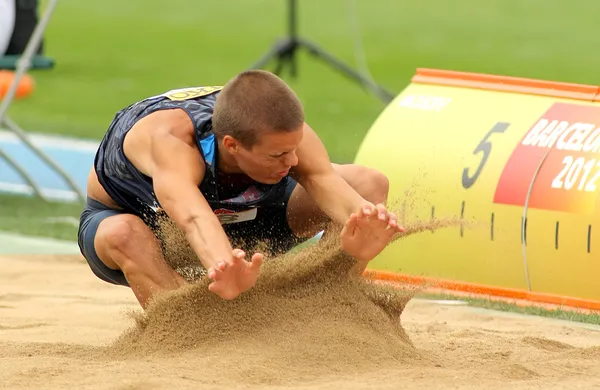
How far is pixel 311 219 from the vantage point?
524 centimetres

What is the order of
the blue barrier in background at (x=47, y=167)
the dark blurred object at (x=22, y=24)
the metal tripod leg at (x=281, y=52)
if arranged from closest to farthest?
the dark blurred object at (x=22, y=24) < the blue barrier in background at (x=47, y=167) < the metal tripod leg at (x=281, y=52)

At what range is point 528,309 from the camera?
611 centimetres

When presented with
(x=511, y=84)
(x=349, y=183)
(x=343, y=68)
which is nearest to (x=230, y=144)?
(x=349, y=183)

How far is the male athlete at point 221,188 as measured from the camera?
14.7 ft

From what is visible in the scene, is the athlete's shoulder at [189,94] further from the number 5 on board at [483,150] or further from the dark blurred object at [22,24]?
the dark blurred object at [22,24]

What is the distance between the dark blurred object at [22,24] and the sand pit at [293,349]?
10.7ft

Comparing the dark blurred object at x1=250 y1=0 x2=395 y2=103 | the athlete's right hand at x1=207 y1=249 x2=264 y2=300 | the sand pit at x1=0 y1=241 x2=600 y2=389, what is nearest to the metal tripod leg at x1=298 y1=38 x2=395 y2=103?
the dark blurred object at x1=250 y1=0 x2=395 y2=103

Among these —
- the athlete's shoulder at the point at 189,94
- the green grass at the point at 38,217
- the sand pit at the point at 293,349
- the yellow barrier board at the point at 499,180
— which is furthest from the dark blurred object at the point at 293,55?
the athlete's shoulder at the point at 189,94

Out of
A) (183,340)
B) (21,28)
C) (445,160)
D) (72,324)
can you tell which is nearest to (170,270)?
(183,340)

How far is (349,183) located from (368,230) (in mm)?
575

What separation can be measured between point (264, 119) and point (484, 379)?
118 centimetres

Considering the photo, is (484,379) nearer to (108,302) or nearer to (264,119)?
(264,119)

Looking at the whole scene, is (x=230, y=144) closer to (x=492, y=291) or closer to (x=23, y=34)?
(x=492, y=291)

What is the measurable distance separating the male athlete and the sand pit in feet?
0.74
